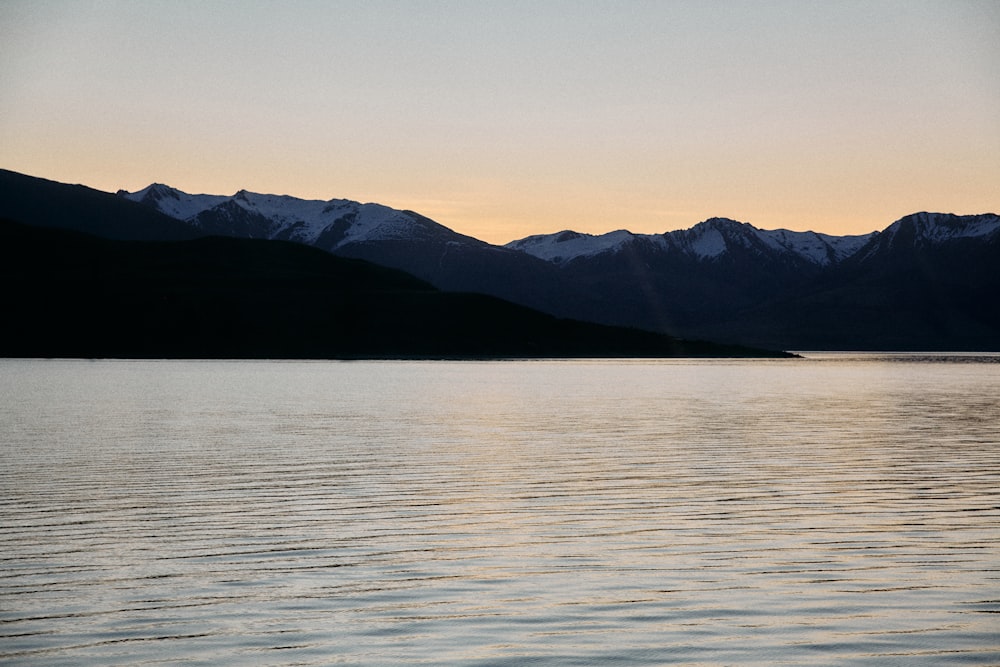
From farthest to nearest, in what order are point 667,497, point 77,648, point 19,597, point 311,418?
point 311,418 → point 667,497 → point 19,597 → point 77,648

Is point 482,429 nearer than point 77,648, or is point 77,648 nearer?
point 77,648

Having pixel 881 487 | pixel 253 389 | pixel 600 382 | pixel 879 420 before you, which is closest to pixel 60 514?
pixel 881 487

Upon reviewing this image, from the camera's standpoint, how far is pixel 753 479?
38625 mm

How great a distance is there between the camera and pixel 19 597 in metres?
20.4

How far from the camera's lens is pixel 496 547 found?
25.5 meters

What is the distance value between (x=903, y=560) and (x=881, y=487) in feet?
43.5

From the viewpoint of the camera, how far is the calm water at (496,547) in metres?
17.6

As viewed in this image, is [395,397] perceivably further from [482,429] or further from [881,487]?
[881,487]

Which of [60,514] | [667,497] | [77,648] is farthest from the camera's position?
[667,497]

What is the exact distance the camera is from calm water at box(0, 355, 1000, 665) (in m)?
17.6

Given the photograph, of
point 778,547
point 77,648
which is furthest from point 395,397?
point 77,648

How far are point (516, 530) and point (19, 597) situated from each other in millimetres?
11517

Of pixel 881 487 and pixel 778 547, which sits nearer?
pixel 778 547

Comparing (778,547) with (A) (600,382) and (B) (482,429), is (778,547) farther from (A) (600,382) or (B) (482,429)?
(A) (600,382)
